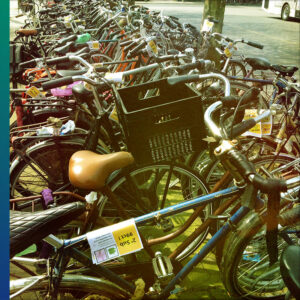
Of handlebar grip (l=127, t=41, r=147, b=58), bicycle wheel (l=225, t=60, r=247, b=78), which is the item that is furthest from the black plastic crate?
bicycle wheel (l=225, t=60, r=247, b=78)

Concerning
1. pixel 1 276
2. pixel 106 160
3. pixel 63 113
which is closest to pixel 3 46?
pixel 106 160

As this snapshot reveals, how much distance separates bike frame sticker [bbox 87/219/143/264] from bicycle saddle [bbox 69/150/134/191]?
0.25 meters

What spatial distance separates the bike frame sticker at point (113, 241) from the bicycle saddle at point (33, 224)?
23 centimetres

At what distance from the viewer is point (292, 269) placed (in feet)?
4.04

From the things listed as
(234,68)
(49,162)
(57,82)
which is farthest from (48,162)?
(234,68)

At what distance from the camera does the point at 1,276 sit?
4.46 ft

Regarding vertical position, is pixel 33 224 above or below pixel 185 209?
above

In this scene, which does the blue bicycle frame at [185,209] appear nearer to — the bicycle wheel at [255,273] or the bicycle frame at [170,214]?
the bicycle frame at [170,214]

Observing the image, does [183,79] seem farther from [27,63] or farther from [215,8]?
[215,8]

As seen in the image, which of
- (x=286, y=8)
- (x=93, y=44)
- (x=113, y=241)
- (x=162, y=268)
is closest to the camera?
(x=113, y=241)

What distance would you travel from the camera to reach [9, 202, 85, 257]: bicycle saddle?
4.45 feet

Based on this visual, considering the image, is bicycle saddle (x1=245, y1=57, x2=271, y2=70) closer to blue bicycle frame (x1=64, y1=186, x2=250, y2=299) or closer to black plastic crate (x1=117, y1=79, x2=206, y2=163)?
black plastic crate (x1=117, y1=79, x2=206, y2=163)

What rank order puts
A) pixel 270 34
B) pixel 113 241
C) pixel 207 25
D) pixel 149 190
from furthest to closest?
pixel 270 34 < pixel 207 25 < pixel 149 190 < pixel 113 241

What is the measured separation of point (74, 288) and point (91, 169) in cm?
64
